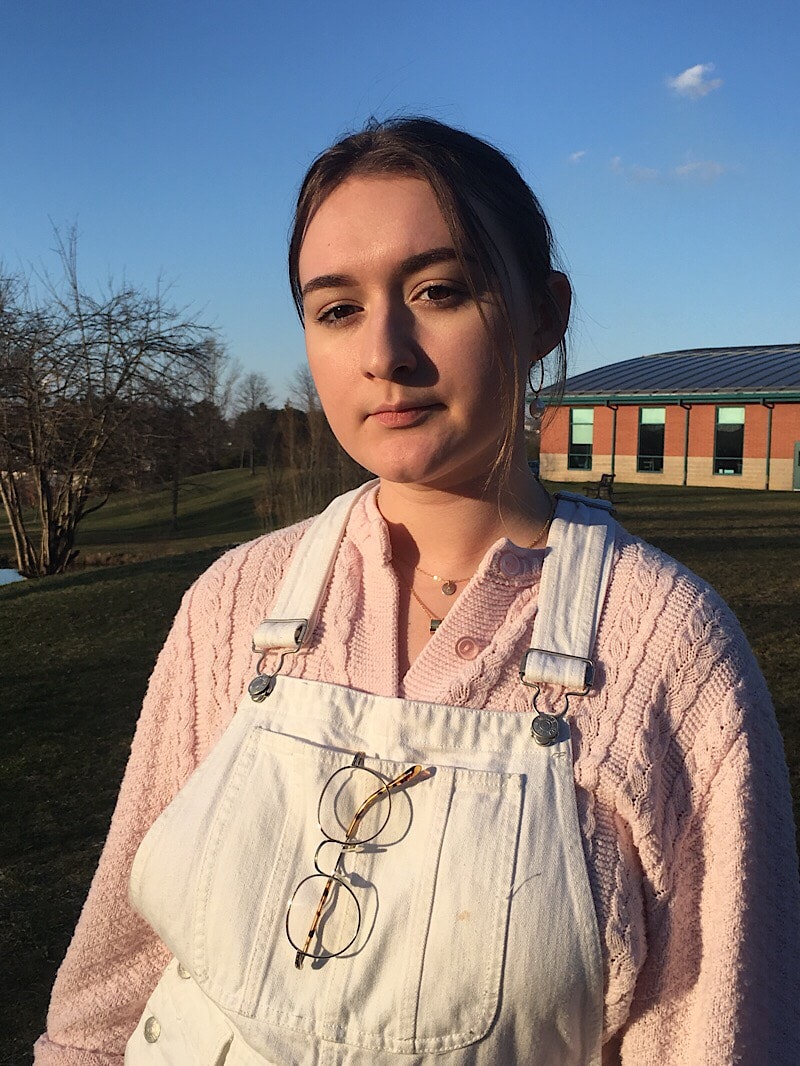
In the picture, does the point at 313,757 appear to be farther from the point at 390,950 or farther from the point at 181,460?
the point at 181,460

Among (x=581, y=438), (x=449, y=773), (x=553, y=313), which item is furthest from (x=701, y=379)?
(x=449, y=773)

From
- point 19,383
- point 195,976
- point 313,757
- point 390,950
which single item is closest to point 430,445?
point 313,757

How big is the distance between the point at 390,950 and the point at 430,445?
2.49 ft

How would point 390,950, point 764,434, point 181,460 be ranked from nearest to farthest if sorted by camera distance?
point 390,950, point 181,460, point 764,434

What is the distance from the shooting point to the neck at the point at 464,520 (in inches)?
60.7

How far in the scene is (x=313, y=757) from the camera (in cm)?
132

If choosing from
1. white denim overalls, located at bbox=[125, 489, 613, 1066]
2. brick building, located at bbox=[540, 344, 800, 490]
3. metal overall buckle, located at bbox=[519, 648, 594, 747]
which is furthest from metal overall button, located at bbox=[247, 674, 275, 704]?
brick building, located at bbox=[540, 344, 800, 490]

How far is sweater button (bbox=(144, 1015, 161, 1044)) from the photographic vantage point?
1417mm

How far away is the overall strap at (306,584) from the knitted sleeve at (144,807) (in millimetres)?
49

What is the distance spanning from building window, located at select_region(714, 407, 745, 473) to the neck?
26927 millimetres

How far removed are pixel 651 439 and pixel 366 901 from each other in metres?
28.6

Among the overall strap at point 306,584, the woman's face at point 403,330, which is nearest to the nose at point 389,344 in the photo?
the woman's face at point 403,330

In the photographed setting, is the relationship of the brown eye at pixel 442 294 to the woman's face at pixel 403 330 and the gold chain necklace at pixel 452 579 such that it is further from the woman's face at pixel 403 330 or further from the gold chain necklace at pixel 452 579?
the gold chain necklace at pixel 452 579

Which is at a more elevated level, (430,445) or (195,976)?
(430,445)
